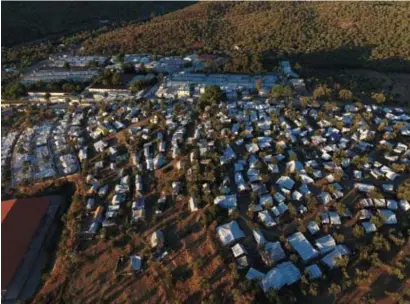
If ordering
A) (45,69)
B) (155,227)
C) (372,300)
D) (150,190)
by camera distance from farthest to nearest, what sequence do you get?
(45,69)
(150,190)
(155,227)
(372,300)

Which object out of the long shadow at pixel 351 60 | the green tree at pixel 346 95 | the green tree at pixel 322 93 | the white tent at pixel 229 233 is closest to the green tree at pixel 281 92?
the green tree at pixel 322 93

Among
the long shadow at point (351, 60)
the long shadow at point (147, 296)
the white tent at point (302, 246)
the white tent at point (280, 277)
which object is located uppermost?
the white tent at point (280, 277)

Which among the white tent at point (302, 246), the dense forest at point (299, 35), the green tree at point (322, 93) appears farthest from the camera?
the dense forest at point (299, 35)

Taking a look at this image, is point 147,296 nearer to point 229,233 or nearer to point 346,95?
point 229,233

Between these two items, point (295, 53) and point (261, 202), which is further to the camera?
point (295, 53)

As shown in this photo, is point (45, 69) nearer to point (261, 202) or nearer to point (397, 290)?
point (261, 202)

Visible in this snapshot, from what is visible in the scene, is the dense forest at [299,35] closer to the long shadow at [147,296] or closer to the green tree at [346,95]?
the green tree at [346,95]

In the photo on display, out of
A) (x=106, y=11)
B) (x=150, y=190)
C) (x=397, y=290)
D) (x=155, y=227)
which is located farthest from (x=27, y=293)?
(x=106, y=11)
